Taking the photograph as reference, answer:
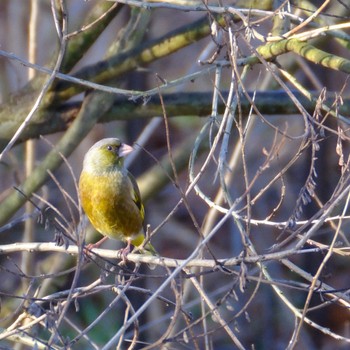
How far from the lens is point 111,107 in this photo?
5.52 meters

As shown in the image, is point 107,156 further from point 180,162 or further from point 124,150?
point 180,162

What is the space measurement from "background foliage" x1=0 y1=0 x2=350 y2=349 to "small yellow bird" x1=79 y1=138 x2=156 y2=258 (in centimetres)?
17

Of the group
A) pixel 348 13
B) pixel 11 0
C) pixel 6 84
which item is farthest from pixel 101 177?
pixel 11 0

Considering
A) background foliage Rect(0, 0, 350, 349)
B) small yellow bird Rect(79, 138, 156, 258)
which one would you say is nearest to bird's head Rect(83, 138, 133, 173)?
small yellow bird Rect(79, 138, 156, 258)

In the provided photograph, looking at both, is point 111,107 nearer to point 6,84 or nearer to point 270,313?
point 6,84

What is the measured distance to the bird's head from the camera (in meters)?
5.52

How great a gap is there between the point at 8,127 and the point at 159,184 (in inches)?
45.9

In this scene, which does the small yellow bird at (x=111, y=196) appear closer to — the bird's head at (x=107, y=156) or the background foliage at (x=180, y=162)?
the bird's head at (x=107, y=156)

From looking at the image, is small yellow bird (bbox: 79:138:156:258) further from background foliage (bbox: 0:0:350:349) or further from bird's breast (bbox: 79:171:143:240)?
background foliage (bbox: 0:0:350:349)

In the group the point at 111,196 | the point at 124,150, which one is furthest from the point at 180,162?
the point at 111,196

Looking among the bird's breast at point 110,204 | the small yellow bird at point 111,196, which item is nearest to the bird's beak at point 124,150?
the small yellow bird at point 111,196

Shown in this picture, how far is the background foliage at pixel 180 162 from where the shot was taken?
135 inches

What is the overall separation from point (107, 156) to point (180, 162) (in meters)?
0.69

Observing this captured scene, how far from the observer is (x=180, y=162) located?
6.15m
